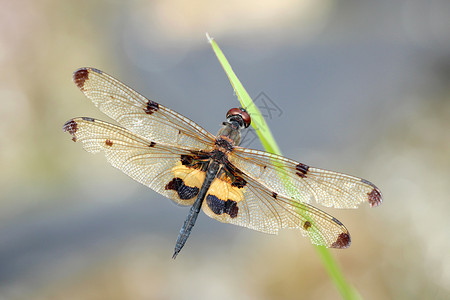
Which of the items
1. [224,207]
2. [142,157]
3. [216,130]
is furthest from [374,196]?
[216,130]

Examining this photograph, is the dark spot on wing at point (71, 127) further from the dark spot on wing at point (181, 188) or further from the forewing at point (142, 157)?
the dark spot on wing at point (181, 188)

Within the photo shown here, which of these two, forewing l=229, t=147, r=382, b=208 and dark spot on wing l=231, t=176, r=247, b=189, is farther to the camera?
dark spot on wing l=231, t=176, r=247, b=189

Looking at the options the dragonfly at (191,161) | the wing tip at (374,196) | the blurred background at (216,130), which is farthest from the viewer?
the blurred background at (216,130)

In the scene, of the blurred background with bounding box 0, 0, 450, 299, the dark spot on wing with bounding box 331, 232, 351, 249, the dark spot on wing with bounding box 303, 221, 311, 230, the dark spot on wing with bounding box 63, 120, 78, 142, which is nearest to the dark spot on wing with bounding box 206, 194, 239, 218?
the dark spot on wing with bounding box 303, 221, 311, 230

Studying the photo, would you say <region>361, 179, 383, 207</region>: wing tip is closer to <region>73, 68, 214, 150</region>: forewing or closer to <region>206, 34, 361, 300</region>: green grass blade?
<region>206, 34, 361, 300</region>: green grass blade

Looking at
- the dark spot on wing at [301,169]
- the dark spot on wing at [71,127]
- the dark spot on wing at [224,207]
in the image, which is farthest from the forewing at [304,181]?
the dark spot on wing at [71,127]

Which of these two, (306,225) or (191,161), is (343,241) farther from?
(191,161)

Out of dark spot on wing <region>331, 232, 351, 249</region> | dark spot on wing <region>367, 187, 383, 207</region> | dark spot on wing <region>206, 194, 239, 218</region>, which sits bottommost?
dark spot on wing <region>206, 194, 239, 218</region>
